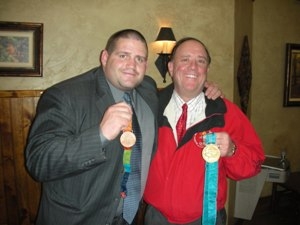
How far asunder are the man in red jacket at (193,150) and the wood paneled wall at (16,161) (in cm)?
164

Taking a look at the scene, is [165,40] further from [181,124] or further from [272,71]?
[272,71]

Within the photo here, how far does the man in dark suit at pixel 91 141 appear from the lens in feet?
3.74

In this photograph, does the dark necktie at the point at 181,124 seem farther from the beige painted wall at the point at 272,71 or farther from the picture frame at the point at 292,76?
the picture frame at the point at 292,76

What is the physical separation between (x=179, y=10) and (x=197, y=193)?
234cm

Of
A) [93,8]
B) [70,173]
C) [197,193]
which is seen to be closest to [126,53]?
[70,173]

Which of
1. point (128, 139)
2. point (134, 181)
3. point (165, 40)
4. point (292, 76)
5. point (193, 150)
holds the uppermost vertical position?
point (165, 40)

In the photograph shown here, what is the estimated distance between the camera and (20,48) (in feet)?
8.84

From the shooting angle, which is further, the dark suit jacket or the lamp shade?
the lamp shade

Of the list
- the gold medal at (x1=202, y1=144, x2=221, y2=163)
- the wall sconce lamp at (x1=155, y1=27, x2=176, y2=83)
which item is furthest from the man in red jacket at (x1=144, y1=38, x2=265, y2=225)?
the wall sconce lamp at (x1=155, y1=27, x2=176, y2=83)

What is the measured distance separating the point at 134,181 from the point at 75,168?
1.87ft

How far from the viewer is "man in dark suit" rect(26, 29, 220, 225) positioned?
1.14 m

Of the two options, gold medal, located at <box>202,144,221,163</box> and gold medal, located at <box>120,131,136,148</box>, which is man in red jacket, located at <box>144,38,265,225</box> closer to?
gold medal, located at <box>202,144,221,163</box>

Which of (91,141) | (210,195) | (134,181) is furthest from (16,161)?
(210,195)

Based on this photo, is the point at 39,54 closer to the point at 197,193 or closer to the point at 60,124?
the point at 60,124
